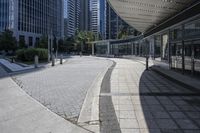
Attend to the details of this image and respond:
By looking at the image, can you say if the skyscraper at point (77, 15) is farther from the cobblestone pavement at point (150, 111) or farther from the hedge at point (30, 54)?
the cobblestone pavement at point (150, 111)

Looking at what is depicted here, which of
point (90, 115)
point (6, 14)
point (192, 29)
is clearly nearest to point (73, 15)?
point (6, 14)

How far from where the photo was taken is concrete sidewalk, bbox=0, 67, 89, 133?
224 inches

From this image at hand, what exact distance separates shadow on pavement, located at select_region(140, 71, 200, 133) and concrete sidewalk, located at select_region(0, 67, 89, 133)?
5.45 ft

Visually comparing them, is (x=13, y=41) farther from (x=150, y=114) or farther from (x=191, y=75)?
(x=150, y=114)

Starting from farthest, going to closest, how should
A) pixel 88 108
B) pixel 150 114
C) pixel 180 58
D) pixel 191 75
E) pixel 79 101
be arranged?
pixel 180 58
pixel 191 75
pixel 79 101
pixel 88 108
pixel 150 114

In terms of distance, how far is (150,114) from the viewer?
6.73 meters

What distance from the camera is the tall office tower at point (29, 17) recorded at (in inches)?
3521

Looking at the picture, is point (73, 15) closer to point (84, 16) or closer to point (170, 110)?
point (84, 16)

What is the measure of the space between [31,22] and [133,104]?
323 ft

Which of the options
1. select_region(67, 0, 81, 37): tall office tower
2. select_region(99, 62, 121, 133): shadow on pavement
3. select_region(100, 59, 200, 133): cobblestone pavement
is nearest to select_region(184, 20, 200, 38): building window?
select_region(100, 59, 200, 133): cobblestone pavement

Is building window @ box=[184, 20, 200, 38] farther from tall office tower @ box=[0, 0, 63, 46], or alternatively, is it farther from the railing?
tall office tower @ box=[0, 0, 63, 46]

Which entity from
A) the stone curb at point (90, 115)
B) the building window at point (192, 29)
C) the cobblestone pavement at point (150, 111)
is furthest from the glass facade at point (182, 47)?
the stone curb at point (90, 115)

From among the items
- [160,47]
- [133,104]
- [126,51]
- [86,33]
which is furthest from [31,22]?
[133,104]

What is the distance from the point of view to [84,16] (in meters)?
162
